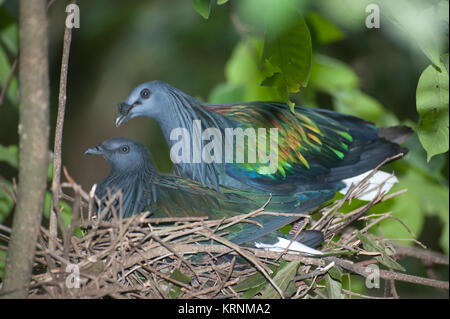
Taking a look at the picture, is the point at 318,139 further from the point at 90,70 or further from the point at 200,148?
the point at 90,70

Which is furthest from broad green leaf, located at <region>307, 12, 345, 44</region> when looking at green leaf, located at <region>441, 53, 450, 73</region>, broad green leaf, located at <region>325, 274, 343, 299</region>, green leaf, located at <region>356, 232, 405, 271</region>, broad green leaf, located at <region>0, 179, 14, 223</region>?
broad green leaf, located at <region>0, 179, 14, 223</region>

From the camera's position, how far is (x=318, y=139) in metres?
3.10

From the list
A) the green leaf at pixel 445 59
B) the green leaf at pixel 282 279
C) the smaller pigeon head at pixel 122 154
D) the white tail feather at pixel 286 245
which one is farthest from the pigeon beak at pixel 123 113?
the green leaf at pixel 445 59

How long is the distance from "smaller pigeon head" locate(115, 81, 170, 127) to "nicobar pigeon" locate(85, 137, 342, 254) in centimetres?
17

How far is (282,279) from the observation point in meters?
2.25

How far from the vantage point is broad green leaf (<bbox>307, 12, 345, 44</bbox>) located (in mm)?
3439

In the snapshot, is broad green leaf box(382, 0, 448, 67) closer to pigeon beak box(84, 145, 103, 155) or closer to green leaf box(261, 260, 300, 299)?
green leaf box(261, 260, 300, 299)

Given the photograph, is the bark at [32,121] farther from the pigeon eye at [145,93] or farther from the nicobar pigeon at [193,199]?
the pigeon eye at [145,93]

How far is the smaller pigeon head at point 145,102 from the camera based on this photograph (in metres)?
2.83

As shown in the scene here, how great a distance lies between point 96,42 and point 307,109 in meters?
2.87

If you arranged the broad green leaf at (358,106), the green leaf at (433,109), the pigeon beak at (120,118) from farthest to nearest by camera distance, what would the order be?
1. the broad green leaf at (358,106)
2. the pigeon beak at (120,118)
3. the green leaf at (433,109)

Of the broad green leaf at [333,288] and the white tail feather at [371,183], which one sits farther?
the white tail feather at [371,183]
